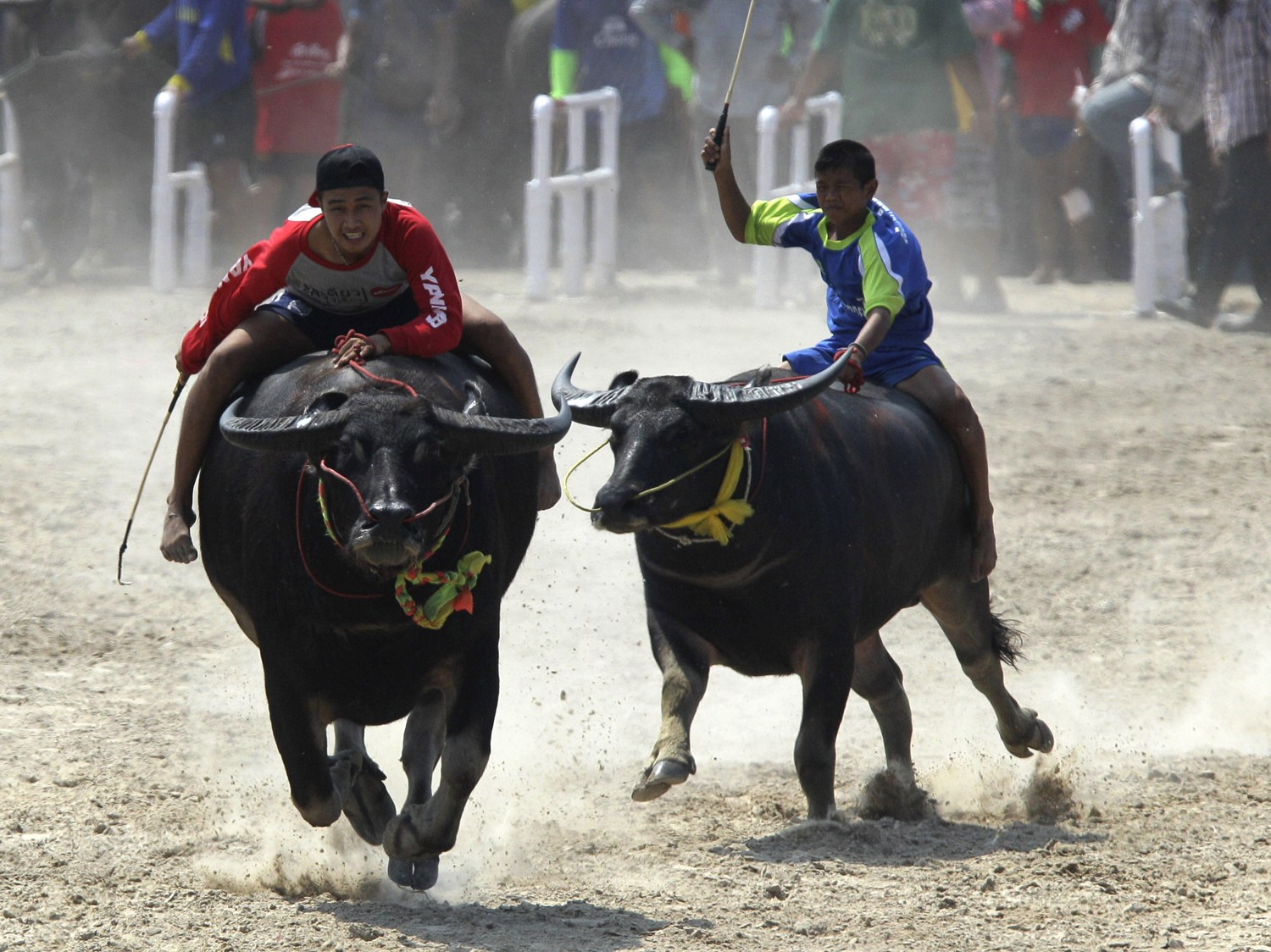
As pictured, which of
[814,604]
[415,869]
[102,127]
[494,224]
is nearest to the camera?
[415,869]

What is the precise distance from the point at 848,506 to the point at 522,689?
2043 mm

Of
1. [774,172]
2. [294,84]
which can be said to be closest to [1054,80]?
[774,172]

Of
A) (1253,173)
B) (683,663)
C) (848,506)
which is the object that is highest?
(1253,173)

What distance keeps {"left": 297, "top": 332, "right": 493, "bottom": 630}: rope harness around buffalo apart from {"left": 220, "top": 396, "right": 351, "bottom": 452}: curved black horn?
0.08m

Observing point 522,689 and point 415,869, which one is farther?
point 522,689

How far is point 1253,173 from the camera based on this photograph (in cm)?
1252

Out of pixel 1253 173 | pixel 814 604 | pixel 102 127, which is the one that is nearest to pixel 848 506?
pixel 814 604

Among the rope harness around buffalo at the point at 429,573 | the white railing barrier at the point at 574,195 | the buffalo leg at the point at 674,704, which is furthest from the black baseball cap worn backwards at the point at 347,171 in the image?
the white railing barrier at the point at 574,195

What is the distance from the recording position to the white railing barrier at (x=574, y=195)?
1280cm

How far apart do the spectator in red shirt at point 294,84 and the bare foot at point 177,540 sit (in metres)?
8.13

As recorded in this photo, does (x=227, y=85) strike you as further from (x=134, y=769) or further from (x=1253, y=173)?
(x=134, y=769)

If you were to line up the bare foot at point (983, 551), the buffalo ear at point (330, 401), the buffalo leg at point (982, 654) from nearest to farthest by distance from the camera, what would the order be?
1. the buffalo ear at point (330, 401)
2. the bare foot at point (983, 551)
3. the buffalo leg at point (982, 654)

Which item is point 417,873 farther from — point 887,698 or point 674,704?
point 887,698

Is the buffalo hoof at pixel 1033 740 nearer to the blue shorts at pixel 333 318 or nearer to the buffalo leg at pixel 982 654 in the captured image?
the buffalo leg at pixel 982 654
